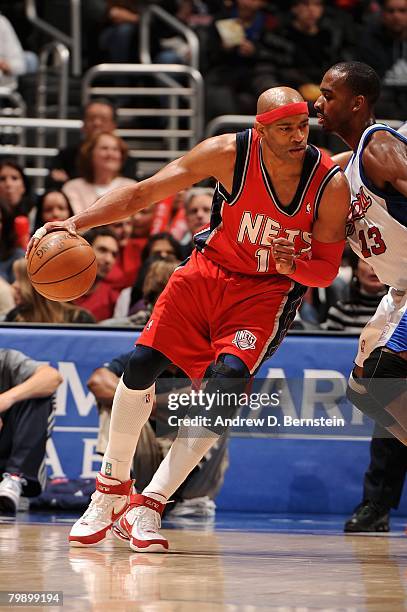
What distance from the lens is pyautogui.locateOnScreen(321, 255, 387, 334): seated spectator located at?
7.04 m

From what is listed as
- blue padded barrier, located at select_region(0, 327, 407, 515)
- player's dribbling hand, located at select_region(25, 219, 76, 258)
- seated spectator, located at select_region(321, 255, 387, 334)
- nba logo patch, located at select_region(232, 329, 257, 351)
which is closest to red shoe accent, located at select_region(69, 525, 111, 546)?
nba logo patch, located at select_region(232, 329, 257, 351)

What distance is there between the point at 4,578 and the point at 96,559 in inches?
27.9

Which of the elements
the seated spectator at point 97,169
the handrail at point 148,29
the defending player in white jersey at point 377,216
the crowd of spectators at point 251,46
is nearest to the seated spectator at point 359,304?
the defending player in white jersey at point 377,216

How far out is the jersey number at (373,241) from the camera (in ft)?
16.6

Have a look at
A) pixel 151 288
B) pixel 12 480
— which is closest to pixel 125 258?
pixel 151 288

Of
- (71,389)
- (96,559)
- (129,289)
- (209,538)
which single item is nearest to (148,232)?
(129,289)

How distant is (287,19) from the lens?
12422 mm

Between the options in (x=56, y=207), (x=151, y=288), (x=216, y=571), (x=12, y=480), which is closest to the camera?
(x=216, y=571)

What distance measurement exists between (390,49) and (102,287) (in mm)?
5350

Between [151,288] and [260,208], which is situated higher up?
[260,208]

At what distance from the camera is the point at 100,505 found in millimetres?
5164

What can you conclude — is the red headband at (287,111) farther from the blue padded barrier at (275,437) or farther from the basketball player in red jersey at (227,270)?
the blue padded barrier at (275,437)

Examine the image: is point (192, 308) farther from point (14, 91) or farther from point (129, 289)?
point (14, 91)

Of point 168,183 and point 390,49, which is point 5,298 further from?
A: point 390,49
